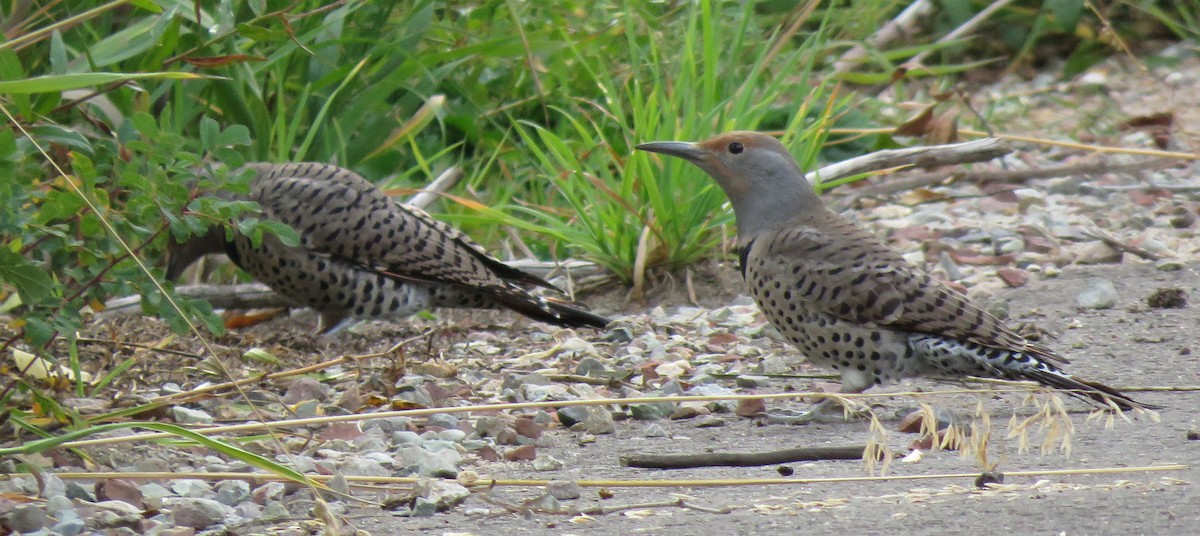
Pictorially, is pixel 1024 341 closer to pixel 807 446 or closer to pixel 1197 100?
pixel 807 446

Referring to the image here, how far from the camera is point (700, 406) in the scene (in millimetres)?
4078

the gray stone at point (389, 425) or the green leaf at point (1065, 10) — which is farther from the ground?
the green leaf at point (1065, 10)

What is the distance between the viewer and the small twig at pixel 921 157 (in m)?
5.78

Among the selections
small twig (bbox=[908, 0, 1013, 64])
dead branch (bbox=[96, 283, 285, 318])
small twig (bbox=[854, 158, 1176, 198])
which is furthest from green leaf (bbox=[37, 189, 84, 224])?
small twig (bbox=[908, 0, 1013, 64])

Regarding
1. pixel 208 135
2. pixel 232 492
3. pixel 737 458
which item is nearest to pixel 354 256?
pixel 208 135

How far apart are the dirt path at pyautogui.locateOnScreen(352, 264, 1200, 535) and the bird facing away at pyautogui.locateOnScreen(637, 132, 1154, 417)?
0.14 meters

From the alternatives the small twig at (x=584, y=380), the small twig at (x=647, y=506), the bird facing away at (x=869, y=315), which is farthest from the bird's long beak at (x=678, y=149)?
the small twig at (x=647, y=506)

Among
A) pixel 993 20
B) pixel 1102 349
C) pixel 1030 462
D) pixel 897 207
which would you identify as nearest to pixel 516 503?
pixel 1030 462

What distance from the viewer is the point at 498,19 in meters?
6.58

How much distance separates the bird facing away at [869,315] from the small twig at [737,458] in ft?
2.06

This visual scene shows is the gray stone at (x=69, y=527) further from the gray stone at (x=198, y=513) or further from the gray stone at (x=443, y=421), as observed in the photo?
the gray stone at (x=443, y=421)

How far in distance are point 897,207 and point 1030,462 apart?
3.33 meters

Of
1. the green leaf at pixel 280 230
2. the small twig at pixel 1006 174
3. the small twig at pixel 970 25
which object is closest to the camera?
the green leaf at pixel 280 230

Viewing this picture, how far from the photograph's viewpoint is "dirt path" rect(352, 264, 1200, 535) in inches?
108
